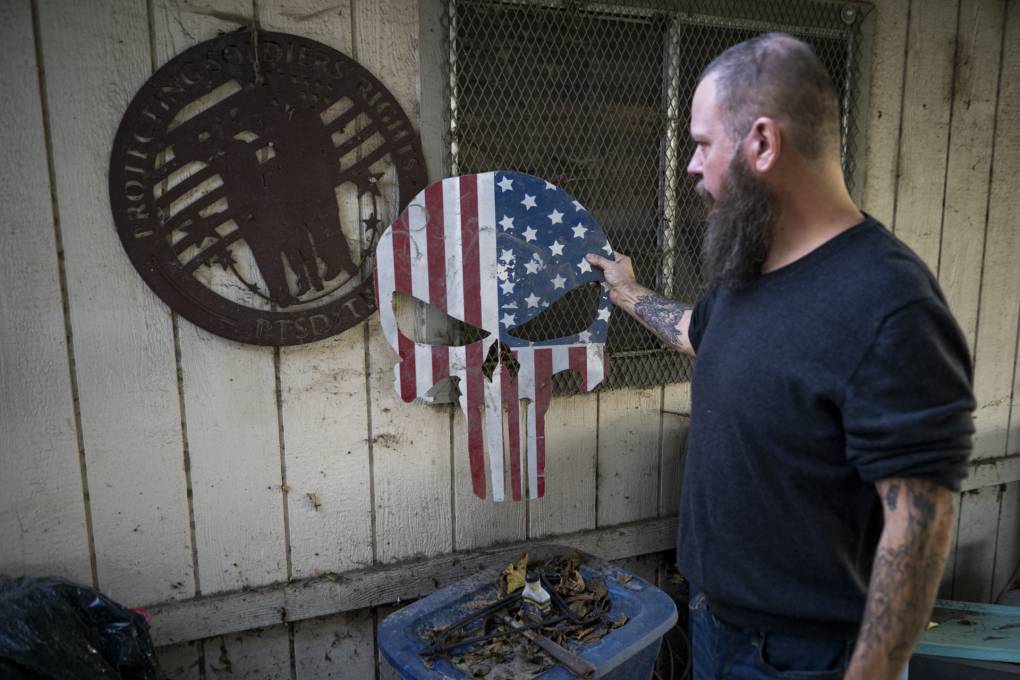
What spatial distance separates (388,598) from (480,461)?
0.52m

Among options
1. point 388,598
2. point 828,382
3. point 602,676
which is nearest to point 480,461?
point 388,598

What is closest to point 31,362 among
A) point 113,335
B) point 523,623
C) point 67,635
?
point 113,335

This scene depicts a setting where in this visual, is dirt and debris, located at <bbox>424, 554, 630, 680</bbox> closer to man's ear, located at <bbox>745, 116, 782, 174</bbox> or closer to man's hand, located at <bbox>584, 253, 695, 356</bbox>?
man's hand, located at <bbox>584, 253, 695, 356</bbox>

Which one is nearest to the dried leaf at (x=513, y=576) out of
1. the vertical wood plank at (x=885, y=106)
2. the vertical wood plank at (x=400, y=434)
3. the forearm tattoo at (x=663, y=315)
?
the vertical wood plank at (x=400, y=434)

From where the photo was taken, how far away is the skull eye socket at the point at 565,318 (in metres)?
2.17

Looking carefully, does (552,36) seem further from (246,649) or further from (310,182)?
(246,649)

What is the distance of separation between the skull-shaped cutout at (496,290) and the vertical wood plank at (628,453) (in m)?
0.28

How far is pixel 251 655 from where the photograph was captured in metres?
2.03

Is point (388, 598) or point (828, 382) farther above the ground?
point (828, 382)

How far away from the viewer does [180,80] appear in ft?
5.65

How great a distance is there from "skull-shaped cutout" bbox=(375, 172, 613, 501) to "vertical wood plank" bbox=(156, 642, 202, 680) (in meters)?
0.92

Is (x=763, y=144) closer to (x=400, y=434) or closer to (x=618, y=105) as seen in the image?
(x=618, y=105)

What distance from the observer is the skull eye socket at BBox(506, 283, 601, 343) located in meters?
2.17

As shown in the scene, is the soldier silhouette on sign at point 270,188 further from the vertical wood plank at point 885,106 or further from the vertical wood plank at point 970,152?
the vertical wood plank at point 970,152
